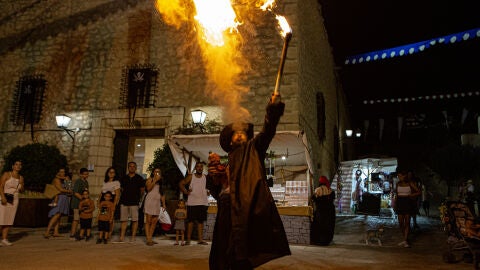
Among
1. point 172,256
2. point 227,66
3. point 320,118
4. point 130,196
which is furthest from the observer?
point 320,118

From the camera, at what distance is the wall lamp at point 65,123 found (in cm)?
1191

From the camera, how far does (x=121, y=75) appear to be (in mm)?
12305

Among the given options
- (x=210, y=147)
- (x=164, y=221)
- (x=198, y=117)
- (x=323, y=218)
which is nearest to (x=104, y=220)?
(x=164, y=221)

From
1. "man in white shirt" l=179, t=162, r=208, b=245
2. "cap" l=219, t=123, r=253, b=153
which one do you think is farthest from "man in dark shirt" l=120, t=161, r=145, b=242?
"cap" l=219, t=123, r=253, b=153

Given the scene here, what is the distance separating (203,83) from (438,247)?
8054 millimetres

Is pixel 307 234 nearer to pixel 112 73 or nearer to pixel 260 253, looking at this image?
pixel 260 253

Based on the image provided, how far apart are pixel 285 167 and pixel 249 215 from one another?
8.11 meters

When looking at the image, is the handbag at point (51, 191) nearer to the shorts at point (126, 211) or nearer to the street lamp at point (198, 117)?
the shorts at point (126, 211)

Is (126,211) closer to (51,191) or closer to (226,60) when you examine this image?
(51,191)

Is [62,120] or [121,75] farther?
[121,75]

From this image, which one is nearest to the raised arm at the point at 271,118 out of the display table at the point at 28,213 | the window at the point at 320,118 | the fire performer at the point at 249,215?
the fire performer at the point at 249,215

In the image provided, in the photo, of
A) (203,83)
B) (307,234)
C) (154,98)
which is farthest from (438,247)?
(154,98)

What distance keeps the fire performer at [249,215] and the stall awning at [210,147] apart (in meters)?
5.26

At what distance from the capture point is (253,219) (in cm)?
259
